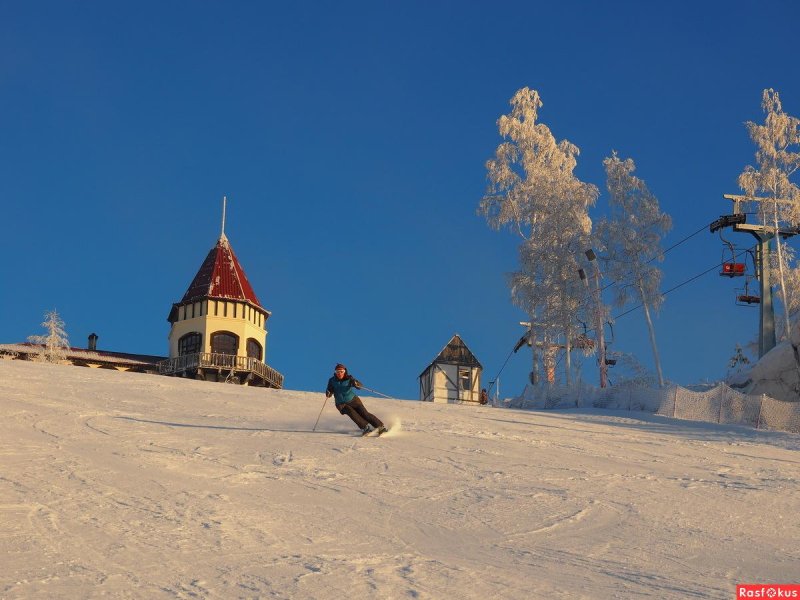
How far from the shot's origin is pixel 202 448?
13.8 meters

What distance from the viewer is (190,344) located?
57688 millimetres

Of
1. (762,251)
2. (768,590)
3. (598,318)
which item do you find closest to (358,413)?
(768,590)

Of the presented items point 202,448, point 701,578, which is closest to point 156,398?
point 202,448

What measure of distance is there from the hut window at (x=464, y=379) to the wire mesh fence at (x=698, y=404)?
81.8 ft

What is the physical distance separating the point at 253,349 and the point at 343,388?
43.2m

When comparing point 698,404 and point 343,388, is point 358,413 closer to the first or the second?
point 343,388

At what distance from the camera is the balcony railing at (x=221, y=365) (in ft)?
180

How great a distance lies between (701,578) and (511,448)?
803 cm

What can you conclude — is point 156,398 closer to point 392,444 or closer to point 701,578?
point 392,444

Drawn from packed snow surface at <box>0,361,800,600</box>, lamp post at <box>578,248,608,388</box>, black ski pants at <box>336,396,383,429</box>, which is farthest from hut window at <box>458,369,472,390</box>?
black ski pants at <box>336,396,383,429</box>

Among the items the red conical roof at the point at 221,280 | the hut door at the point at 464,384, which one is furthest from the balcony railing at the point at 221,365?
the hut door at the point at 464,384

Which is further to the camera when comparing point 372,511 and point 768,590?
point 372,511

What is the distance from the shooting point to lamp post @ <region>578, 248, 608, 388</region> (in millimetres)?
39594

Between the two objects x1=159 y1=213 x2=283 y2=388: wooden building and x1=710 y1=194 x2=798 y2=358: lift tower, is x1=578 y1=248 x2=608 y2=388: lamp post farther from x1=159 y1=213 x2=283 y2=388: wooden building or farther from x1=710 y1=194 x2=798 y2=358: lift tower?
x1=159 y1=213 x2=283 y2=388: wooden building
